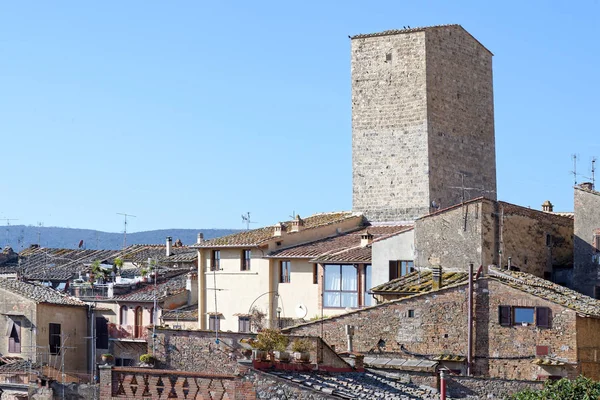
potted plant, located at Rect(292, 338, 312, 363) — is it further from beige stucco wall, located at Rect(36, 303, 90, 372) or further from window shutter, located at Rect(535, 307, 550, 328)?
beige stucco wall, located at Rect(36, 303, 90, 372)

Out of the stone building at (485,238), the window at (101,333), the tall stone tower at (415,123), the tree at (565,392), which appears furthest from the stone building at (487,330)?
the window at (101,333)

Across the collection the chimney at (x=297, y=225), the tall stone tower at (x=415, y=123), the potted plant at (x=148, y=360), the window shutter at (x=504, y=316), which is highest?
the tall stone tower at (x=415, y=123)

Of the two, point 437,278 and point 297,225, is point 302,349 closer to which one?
point 437,278

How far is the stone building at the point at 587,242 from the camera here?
41.1 m

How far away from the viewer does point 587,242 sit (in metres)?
41.3

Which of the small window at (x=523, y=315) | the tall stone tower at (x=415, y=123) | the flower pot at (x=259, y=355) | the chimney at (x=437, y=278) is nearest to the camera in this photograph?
the flower pot at (x=259, y=355)

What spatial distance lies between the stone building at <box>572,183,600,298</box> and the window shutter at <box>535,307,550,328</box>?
22.8 ft

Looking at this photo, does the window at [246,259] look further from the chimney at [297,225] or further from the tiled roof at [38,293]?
the tiled roof at [38,293]

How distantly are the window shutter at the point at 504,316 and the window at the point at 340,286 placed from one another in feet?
33.3

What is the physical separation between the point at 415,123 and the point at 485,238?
42.5 ft

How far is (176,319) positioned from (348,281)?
32.7 feet

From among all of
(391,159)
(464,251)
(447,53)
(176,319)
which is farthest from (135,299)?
(464,251)

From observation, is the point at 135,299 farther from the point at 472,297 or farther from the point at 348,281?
the point at 472,297

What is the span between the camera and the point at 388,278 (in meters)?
42.6
